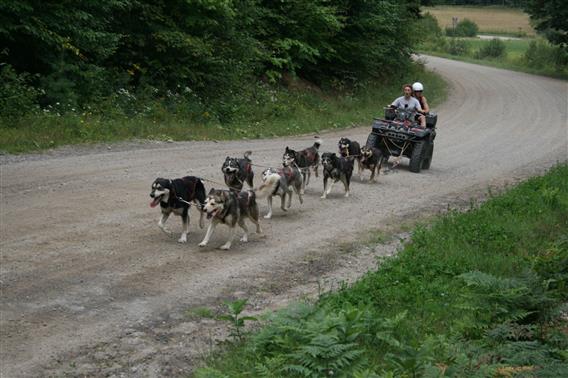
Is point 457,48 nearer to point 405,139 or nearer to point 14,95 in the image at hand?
point 405,139

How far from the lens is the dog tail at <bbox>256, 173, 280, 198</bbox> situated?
13.1 metres

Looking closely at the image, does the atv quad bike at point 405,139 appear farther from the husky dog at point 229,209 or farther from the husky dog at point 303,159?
the husky dog at point 229,209

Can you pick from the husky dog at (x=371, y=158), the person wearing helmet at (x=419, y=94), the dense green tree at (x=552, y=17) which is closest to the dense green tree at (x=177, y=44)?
the person wearing helmet at (x=419, y=94)

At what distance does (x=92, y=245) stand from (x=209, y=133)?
11846 mm

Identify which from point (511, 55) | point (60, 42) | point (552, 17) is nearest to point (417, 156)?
point (60, 42)

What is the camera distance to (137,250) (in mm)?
10805

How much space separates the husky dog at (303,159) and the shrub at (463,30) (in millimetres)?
69324

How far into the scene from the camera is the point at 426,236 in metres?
12.1

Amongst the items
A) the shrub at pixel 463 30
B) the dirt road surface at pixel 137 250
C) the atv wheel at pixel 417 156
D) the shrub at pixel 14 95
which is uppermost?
the shrub at pixel 463 30

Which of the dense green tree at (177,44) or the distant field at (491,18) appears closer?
the dense green tree at (177,44)

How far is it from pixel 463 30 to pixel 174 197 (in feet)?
246

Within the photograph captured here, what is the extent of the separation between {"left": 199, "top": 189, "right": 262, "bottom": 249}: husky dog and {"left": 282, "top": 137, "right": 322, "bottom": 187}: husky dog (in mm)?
2798

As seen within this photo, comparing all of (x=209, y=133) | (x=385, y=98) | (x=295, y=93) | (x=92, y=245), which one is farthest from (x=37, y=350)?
(x=385, y=98)

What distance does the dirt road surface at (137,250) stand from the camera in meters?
7.81
